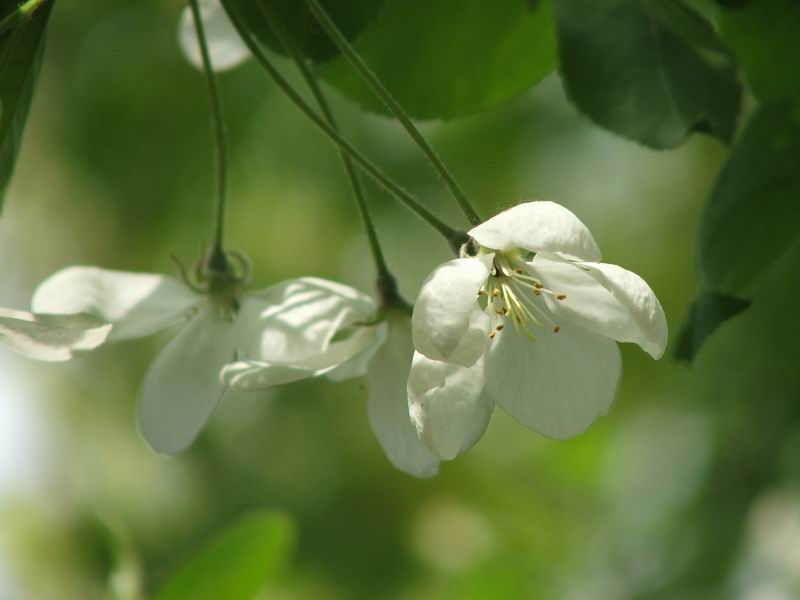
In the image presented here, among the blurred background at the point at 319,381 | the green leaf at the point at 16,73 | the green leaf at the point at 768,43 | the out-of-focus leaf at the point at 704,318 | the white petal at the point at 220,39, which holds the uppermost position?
the green leaf at the point at 16,73

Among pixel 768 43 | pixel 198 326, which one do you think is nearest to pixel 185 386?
pixel 198 326

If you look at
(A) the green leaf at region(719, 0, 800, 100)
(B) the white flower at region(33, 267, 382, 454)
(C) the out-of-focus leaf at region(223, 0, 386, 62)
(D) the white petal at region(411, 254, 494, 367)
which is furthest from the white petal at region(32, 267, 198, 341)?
(A) the green leaf at region(719, 0, 800, 100)

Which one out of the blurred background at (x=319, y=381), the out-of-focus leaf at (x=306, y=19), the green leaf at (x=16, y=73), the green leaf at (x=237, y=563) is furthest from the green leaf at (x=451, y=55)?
the blurred background at (x=319, y=381)

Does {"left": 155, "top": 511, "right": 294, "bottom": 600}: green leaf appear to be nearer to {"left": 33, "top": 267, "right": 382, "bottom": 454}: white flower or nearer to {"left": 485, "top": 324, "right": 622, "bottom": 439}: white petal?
{"left": 33, "top": 267, "right": 382, "bottom": 454}: white flower

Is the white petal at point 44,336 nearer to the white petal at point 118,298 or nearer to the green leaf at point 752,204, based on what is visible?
the white petal at point 118,298

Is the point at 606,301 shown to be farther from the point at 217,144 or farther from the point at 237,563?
the point at 237,563

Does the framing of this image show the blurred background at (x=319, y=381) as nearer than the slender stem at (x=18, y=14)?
No
